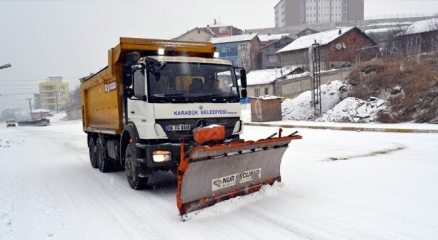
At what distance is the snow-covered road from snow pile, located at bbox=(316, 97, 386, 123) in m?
9.42

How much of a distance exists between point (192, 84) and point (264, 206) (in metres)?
2.63

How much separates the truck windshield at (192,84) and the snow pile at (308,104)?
1658 cm

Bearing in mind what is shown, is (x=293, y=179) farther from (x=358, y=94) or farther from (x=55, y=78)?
(x=55, y=78)

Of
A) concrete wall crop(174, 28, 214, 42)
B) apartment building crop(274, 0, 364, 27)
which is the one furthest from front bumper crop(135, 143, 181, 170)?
apartment building crop(274, 0, 364, 27)

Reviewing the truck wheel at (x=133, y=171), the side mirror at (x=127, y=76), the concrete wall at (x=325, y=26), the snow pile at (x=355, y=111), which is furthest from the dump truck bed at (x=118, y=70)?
the concrete wall at (x=325, y=26)

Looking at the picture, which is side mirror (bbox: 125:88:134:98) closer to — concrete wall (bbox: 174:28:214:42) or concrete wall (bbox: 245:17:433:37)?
concrete wall (bbox: 174:28:214:42)

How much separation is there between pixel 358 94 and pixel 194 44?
615 inches

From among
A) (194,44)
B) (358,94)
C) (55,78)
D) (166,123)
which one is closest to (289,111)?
(358,94)

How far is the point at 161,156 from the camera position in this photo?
6504 mm

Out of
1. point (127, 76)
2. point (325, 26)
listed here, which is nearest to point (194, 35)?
point (325, 26)

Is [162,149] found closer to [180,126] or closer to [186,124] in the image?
[180,126]

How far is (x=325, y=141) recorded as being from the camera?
1386 cm

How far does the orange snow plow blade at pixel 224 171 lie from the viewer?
543cm

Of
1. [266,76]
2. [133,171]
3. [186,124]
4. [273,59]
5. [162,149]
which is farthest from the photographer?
[273,59]
